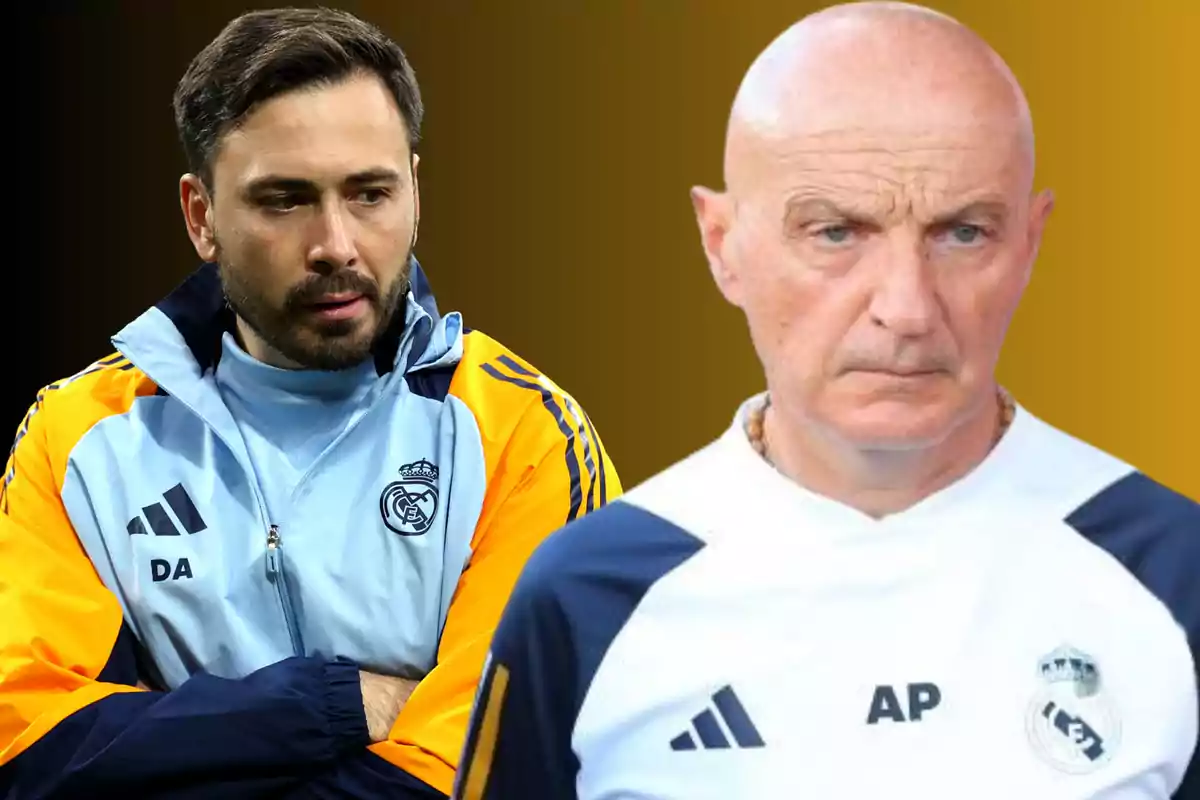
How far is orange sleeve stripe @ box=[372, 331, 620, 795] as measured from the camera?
2.19 metres

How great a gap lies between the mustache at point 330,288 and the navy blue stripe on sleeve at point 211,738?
1.54ft

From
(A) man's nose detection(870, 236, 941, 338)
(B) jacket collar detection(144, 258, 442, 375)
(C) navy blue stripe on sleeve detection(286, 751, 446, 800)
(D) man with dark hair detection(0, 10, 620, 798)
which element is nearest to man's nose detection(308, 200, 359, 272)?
(D) man with dark hair detection(0, 10, 620, 798)

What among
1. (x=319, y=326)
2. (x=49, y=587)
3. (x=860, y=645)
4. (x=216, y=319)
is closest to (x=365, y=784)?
(x=49, y=587)

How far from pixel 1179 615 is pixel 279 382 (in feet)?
4.15

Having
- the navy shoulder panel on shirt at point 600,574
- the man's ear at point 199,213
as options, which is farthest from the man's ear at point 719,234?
the man's ear at point 199,213

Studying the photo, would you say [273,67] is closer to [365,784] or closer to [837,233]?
[365,784]

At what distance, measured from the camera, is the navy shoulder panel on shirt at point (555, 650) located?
1.67 meters

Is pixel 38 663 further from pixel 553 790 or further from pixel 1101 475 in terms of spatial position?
pixel 1101 475

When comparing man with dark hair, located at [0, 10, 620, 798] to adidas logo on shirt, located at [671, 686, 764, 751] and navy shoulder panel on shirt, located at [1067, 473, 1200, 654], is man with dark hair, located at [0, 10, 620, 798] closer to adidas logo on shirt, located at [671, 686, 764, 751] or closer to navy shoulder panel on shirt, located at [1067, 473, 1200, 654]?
adidas logo on shirt, located at [671, 686, 764, 751]

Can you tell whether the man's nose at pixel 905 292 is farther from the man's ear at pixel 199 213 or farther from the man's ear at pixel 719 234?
the man's ear at pixel 199 213

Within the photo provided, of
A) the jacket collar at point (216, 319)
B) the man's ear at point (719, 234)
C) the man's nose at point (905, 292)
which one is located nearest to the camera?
the man's nose at point (905, 292)

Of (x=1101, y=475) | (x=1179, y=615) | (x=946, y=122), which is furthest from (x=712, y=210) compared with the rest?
(x=1179, y=615)

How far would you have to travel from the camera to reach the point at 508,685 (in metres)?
1.68

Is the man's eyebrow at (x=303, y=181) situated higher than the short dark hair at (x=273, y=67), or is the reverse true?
the short dark hair at (x=273, y=67)
